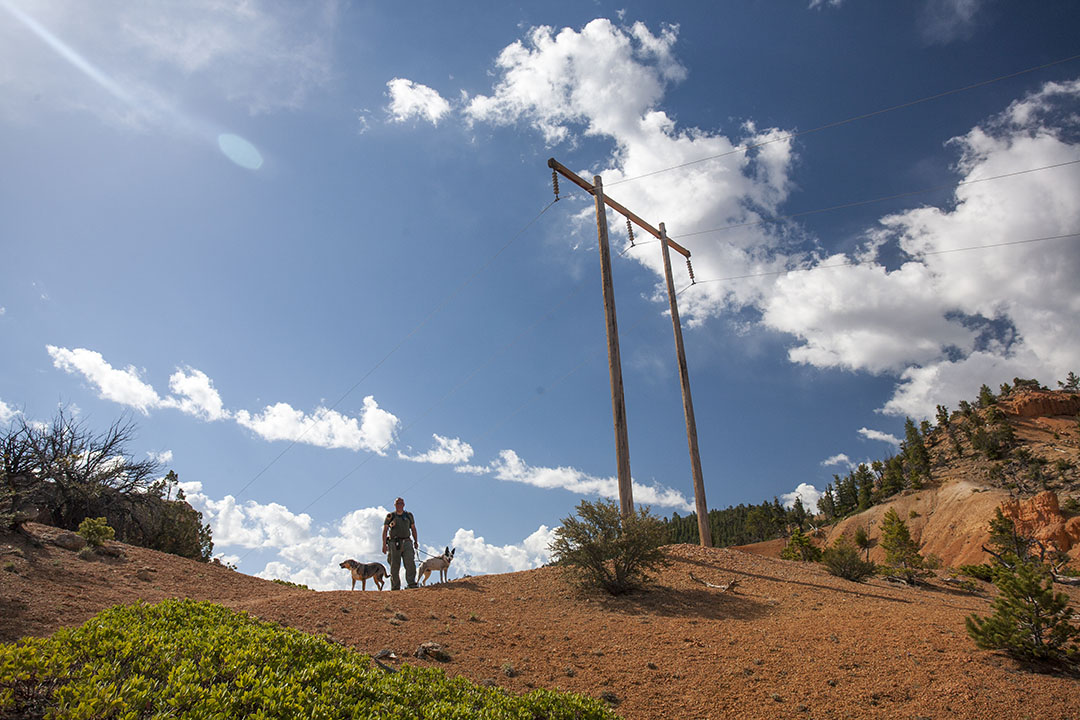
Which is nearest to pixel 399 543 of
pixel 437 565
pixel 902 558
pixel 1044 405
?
pixel 437 565

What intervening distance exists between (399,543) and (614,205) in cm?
1205

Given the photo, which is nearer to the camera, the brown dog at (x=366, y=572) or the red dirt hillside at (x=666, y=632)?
the red dirt hillside at (x=666, y=632)

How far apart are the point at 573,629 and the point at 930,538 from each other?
61030mm

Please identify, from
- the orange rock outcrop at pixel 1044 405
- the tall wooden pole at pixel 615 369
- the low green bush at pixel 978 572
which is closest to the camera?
the tall wooden pole at pixel 615 369

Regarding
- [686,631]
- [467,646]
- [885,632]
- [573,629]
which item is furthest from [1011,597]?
[467,646]

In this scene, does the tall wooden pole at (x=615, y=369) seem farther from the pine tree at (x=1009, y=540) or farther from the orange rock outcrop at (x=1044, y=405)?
the orange rock outcrop at (x=1044, y=405)

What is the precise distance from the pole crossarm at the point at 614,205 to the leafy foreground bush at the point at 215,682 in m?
13.9

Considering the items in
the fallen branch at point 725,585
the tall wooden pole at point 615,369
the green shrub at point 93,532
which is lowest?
→ the fallen branch at point 725,585

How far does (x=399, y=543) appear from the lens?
45.6 ft

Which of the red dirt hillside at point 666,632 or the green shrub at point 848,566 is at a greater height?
the green shrub at point 848,566

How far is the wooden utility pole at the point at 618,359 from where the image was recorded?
14.2 metres

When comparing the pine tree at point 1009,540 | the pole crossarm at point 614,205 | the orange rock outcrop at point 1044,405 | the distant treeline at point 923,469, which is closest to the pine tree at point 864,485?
the distant treeline at point 923,469

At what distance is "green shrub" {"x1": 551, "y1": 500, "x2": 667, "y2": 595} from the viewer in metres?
11.7

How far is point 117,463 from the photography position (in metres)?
18.5
